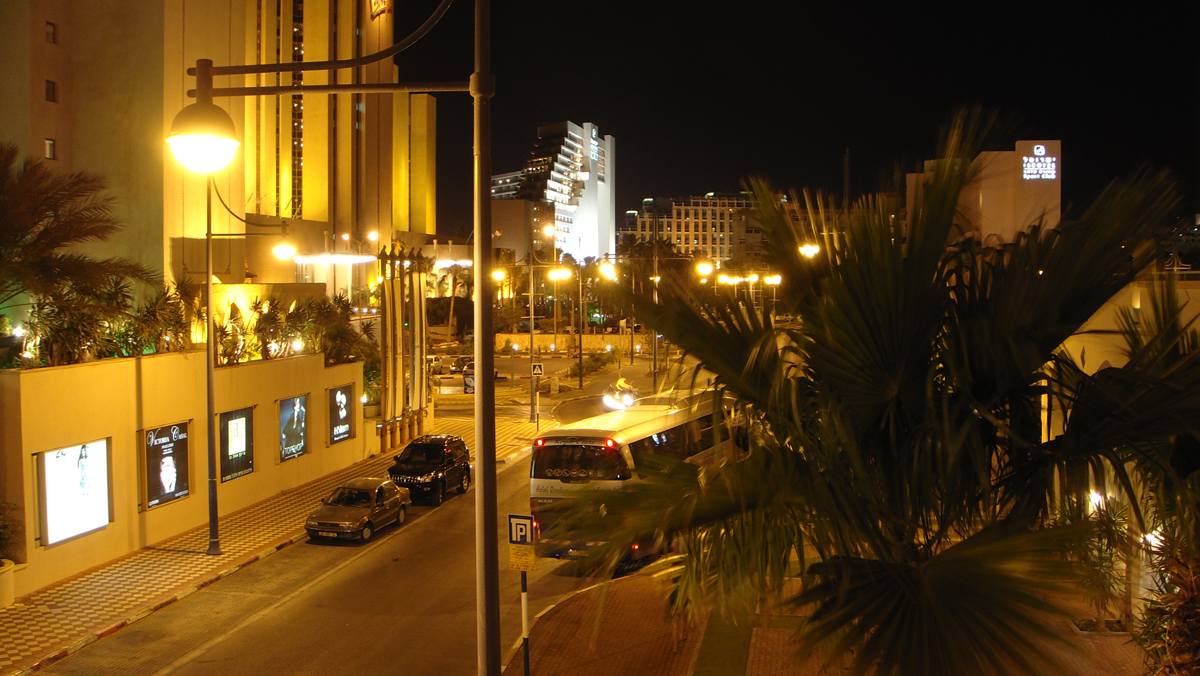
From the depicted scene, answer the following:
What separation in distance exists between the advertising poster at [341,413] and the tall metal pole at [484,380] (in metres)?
20.0

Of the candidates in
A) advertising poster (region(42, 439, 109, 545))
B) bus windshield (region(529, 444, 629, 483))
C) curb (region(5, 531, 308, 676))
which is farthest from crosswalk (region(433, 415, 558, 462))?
advertising poster (region(42, 439, 109, 545))

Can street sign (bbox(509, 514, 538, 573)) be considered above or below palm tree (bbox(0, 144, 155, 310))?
below

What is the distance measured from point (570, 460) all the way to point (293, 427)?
442 inches

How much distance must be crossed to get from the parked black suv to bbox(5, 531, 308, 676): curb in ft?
12.0

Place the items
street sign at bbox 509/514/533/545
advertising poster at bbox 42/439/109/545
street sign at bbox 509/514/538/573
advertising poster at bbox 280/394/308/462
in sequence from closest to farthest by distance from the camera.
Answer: street sign at bbox 509/514/538/573
street sign at bbox 509/514/533/545
advertising poster at bbox 42/439/109/545
advertising poster at bbox 280/394/308/462

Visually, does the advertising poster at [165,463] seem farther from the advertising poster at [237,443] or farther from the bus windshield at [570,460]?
the bus windshield at [570,460]

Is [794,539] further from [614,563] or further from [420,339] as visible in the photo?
[420,339]

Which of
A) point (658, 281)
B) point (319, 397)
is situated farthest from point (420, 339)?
point (658, 281)

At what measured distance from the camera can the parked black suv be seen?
21.8 m

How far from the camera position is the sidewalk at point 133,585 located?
11.9m

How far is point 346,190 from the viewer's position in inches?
2530

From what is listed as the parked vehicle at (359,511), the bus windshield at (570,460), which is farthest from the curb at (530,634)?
the parked vehicle at (359,511)

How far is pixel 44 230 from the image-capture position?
15.5m

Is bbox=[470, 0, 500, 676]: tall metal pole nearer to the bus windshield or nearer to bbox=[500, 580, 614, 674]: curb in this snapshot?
bbox=[500, 580, 614, 674]: curb
